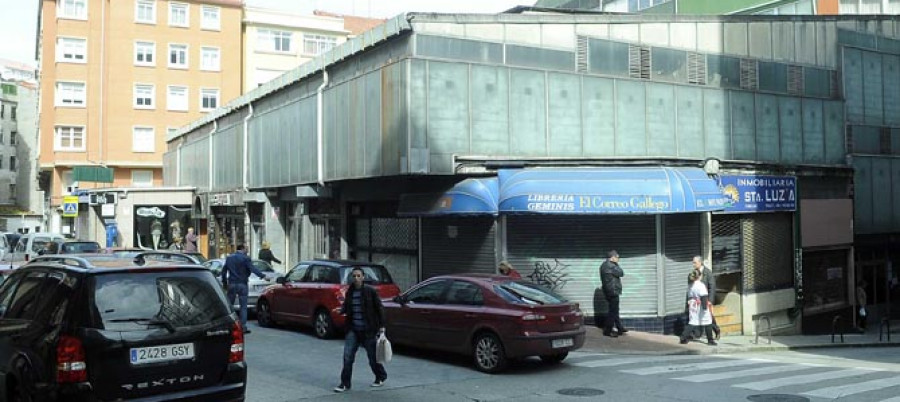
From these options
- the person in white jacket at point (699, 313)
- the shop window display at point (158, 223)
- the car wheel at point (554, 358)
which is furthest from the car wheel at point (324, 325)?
the shop window display at point (158, 223)

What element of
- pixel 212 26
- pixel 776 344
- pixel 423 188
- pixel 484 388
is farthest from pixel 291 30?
pixel 484 388

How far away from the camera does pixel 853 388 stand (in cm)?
1045

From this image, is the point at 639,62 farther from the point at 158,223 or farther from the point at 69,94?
the point at 69,94

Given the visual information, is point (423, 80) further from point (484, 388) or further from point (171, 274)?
point (171, 274)

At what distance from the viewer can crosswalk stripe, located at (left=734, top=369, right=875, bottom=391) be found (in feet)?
34.4

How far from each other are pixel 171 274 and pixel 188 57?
49.0 metres

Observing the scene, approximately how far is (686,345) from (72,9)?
4742 centimetres

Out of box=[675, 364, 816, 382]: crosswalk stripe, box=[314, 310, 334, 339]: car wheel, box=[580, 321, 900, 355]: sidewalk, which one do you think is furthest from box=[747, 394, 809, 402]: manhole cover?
box=[314, 310, 334, 339]: car wheel

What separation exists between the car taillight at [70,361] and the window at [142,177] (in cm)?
4741

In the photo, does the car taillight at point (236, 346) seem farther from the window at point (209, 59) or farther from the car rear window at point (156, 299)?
the window at point (209, 59)

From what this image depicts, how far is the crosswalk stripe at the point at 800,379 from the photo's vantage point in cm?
1048

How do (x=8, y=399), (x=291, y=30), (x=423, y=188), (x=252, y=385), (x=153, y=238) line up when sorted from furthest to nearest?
(x=291, y=30), (x=153, y=238), (x=423, y=188), (x=252, y=385), (x=8, y=399)

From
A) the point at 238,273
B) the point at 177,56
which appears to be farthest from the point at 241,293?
the point at 177,56

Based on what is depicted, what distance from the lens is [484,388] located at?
33.5 ft
